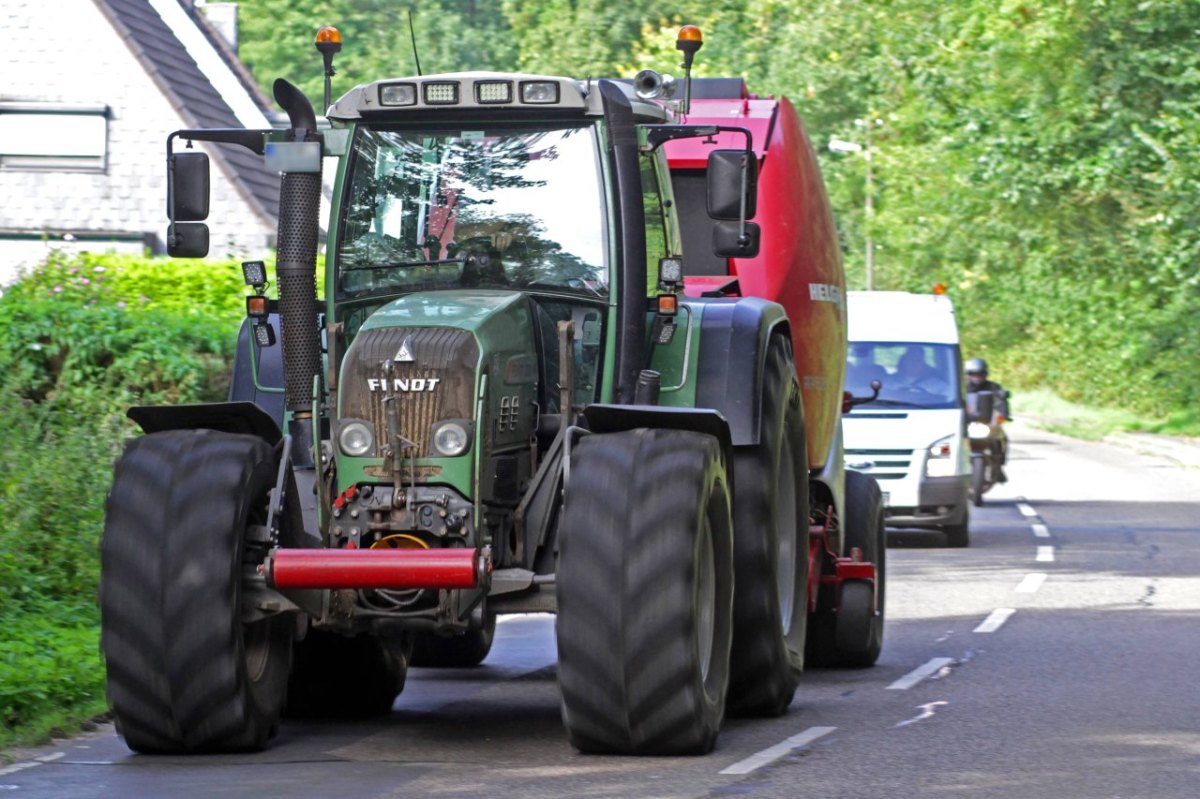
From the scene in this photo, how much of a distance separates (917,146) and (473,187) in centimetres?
4677

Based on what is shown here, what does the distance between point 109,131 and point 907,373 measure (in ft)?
50.4

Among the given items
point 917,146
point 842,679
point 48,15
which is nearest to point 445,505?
point 842,679

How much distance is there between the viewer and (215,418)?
9.79m

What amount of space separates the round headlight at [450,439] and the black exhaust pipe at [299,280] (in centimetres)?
84

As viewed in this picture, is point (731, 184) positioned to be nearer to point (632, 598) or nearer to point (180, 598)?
point (632, 598)

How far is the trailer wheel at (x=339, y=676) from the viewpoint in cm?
1063

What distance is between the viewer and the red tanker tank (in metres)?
13.2

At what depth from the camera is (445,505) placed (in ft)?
29.5

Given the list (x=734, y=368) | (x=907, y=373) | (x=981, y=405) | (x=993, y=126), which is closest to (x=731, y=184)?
(x=734, y=368)

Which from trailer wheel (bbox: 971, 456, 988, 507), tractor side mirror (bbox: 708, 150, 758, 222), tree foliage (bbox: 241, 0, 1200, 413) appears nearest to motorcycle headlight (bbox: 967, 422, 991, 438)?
trailer wheel (bbox: 971, 456, 988, 507)

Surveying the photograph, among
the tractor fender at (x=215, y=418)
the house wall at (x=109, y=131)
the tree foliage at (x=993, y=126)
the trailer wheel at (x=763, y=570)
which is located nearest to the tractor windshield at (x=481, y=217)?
the tractor fender at (x=215, y=418)

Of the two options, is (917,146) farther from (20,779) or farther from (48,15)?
(20,779)

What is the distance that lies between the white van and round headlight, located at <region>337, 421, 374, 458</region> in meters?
13.2

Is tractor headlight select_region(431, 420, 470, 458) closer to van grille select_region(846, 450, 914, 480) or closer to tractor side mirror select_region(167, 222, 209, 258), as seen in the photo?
tractor side mirror select_region(167, 222, 209, 258)
